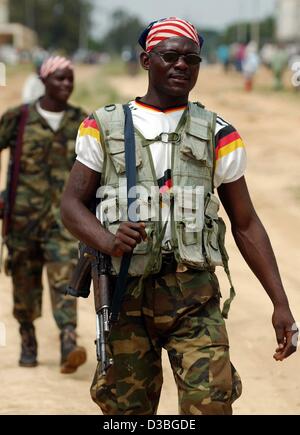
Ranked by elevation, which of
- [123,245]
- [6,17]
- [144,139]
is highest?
[6,17]

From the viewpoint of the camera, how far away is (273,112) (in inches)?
922

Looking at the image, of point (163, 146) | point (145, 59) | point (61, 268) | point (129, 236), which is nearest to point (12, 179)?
point (61, 268)

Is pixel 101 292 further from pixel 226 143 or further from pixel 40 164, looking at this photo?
pixel 40 164

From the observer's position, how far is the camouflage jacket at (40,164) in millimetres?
6801

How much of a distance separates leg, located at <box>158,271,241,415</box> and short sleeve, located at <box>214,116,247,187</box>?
40cm

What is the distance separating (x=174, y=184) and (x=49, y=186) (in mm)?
2981

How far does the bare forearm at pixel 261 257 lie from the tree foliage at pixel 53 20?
112091mm

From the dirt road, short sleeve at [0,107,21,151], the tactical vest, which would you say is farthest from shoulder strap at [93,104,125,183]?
short sleeve at [0,107,21,151]

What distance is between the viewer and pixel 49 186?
6906 mm

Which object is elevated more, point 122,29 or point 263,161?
point 122,29
